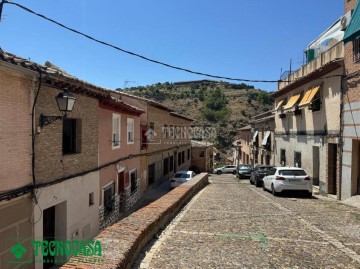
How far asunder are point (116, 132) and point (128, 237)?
9390 mm

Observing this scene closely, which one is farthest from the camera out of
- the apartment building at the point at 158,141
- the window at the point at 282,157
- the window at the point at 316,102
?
the window at the point at 282,157

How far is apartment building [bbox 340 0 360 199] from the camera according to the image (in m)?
13.3

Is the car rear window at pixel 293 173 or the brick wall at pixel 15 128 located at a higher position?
the brick wall at pixel 15 128

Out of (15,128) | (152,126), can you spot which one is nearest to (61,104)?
(15,128)

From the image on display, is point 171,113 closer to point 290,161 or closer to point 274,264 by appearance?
point 290,161

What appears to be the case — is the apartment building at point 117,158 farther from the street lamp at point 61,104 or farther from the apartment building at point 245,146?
the apartment building at point 245,146

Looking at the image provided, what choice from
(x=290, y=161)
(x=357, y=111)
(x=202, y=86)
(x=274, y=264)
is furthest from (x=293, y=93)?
(x=202, y=86)

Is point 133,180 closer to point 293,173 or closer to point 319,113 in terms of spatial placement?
point 293,173

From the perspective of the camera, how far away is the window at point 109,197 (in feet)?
42.9

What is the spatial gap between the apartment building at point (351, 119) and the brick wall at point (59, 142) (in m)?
9.75

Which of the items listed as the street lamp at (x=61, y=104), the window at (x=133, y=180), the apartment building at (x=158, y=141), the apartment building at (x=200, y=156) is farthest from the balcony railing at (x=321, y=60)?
the apartment building at (x=200, y=156)

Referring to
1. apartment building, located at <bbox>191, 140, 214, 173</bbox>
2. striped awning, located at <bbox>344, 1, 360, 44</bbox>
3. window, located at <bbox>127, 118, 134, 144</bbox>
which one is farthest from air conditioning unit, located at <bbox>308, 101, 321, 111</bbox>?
apartment building, located at <bbox>191, 140, 214, 173</bbox>

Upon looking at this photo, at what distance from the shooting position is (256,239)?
24.4 ft

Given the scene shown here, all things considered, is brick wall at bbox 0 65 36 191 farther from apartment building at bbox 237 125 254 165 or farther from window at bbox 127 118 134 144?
apartment building at bbox 237 125 254 165
